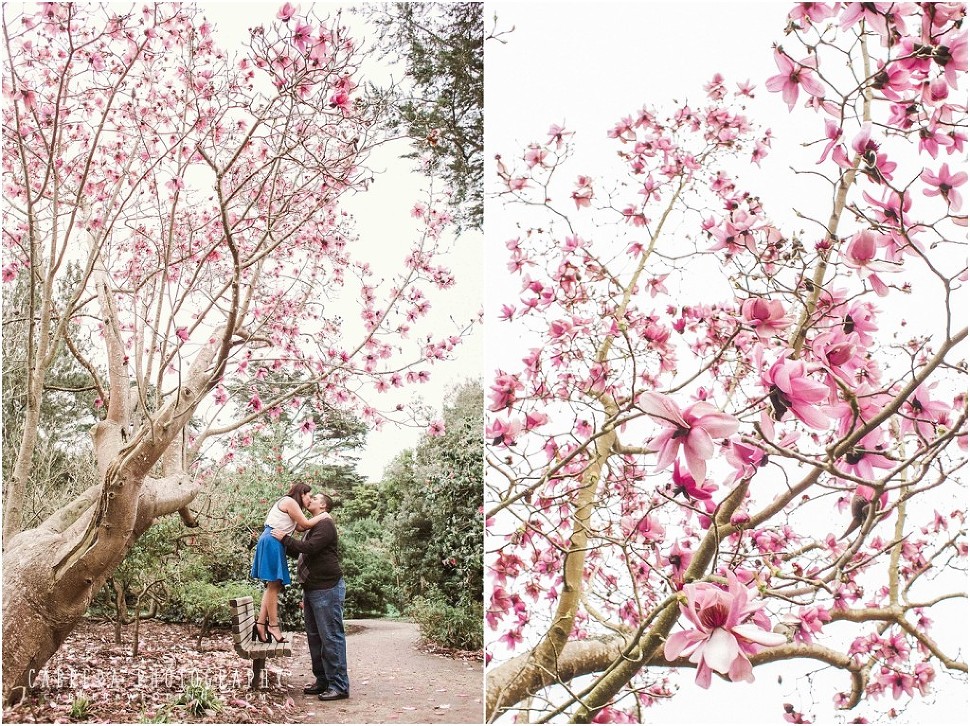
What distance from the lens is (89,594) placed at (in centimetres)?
231

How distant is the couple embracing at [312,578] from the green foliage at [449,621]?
0.26 m

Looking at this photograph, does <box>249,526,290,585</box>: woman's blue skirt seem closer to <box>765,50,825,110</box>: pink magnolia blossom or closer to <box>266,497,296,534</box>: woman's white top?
<box>266,497,296,534</box>: woman's white top

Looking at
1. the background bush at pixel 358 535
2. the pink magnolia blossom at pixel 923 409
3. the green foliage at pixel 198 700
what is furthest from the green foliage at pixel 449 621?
the pink magnolia blossom at pixel 923 409

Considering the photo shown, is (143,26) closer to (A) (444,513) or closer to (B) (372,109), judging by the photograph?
(B) (372,109)

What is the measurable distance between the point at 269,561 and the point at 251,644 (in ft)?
0.84

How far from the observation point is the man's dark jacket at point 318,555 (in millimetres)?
2420

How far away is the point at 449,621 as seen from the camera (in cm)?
244

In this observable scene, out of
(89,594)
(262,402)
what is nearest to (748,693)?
(262,402)

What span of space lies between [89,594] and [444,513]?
1133 millimetres

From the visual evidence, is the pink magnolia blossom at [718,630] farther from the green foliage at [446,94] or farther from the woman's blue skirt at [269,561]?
the green foliage at [446,94]

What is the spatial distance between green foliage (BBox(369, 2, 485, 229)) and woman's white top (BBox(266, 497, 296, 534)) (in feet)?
3.76

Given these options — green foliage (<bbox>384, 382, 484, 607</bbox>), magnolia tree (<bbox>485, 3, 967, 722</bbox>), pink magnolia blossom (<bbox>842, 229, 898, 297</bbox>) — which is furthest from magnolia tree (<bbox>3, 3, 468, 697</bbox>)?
pink magnolia blossom (<bbox>842, 229, 898, 297</bbox>)

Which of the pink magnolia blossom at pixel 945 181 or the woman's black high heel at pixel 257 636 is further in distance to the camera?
the woman's black high heel at pixel 257 636

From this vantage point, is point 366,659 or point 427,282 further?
point 427,282
